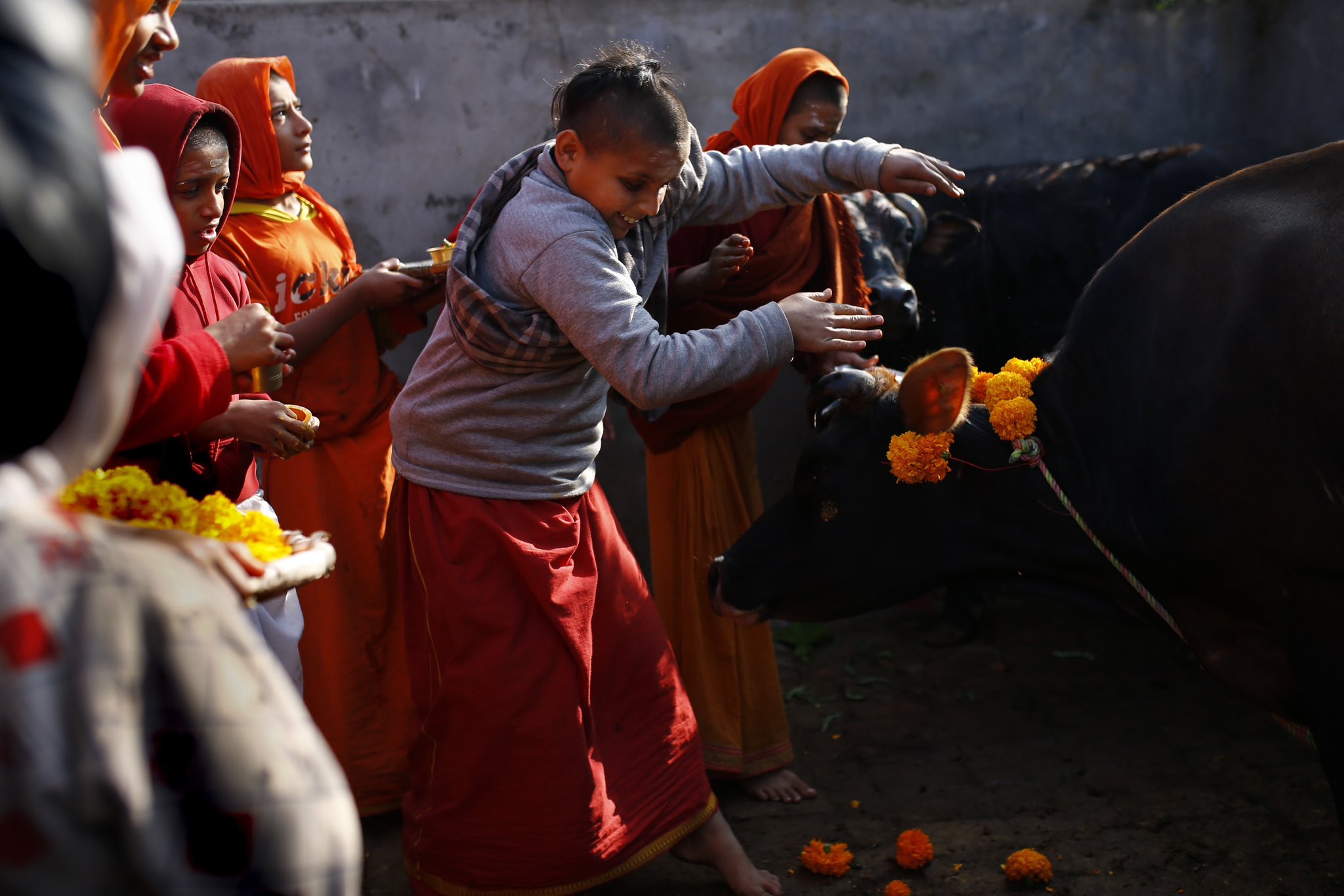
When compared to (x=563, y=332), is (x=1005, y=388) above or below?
below

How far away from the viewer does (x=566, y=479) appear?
111 inches

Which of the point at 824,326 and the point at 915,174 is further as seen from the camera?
the point at 915,174

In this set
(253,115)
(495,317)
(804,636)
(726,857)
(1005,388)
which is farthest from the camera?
(804,636)

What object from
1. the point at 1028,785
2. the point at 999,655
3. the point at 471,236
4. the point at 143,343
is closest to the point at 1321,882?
the point at 1028,785

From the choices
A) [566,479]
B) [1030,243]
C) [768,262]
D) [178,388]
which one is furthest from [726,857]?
[1030,243]

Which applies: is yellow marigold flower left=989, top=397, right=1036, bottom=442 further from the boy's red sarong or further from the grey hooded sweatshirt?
the boy's red sarong

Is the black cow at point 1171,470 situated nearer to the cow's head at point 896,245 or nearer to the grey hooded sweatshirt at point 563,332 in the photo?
the grey hooded sweatshirt at point 563,332

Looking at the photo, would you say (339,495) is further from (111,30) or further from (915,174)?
(111,30)

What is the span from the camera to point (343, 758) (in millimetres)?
3627

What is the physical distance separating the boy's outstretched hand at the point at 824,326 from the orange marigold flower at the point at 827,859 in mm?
1457

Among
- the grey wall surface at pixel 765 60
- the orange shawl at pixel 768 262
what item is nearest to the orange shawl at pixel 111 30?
the orange shawl at pixel 768 262

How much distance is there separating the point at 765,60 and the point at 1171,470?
322 centimetres

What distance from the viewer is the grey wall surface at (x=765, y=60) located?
4.70m

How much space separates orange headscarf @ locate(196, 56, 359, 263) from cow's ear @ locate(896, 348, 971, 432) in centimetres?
213
